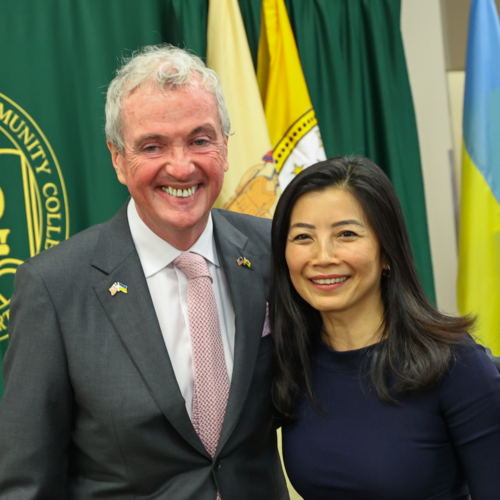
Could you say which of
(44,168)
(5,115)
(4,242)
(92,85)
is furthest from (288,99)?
(4,242)

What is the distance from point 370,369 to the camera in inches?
63.1

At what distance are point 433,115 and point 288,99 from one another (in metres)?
1.00

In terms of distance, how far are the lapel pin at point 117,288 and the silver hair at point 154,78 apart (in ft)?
1.16

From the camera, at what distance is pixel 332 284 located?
1.59 meters

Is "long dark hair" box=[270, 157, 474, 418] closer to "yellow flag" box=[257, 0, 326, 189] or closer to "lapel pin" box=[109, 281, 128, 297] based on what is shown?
"lapel pin" box=[109, 281, 128, 297]

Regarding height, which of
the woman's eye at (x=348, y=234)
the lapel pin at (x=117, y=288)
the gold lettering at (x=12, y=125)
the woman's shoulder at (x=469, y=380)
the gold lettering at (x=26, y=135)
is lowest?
the woman's shoulder at (x=469, y=380)

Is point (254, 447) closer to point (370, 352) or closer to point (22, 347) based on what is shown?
point (370, 352)

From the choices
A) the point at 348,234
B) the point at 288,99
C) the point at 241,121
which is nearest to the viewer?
the point at 348,234

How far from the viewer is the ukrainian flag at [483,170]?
3.07 metres

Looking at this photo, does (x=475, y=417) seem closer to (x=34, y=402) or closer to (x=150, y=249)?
(x=150, y=249)

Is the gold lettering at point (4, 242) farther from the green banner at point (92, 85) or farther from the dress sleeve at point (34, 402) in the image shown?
the dress sleeve at point (34, 402)

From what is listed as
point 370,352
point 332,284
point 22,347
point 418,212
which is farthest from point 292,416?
point 418,212

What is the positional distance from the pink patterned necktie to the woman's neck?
322 millimetres

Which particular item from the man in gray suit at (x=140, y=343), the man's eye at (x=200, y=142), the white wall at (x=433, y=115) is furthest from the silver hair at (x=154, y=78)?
the white wall at (x=433, y=115)
